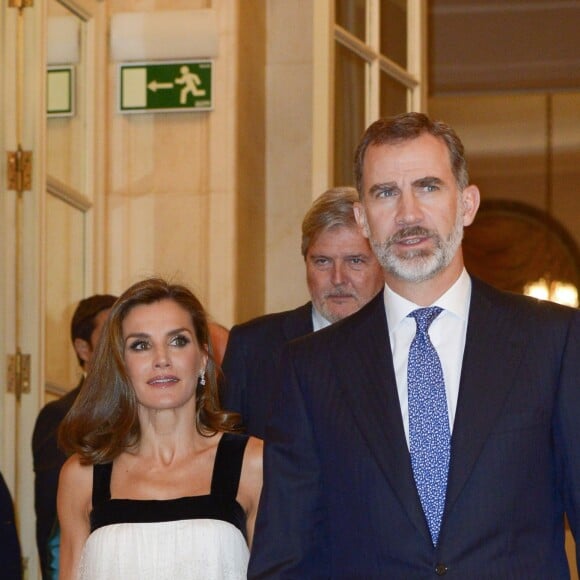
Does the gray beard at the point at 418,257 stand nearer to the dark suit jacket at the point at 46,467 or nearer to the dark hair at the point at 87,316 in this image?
the dark suit jacket at the point at 46,467

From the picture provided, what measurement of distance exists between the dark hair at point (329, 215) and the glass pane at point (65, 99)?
233 cm

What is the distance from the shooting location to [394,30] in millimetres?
6887

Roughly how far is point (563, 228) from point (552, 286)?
666mm

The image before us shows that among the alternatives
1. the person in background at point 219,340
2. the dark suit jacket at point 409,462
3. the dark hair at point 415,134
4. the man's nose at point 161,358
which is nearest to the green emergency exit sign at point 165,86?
the person in background at point 219,340

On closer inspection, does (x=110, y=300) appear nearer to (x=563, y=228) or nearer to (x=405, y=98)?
(x=405, y=98)

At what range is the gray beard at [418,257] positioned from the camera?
304 centimetres

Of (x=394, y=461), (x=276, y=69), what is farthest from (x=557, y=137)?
(x=394, y=461)

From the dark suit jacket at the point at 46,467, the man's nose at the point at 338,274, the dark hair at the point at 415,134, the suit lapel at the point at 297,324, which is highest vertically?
the dark hair at the point at 415,134

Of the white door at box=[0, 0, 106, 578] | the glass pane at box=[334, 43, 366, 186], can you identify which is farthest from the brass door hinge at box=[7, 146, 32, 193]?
the glass pane at box=[334, 43, 366, 186]

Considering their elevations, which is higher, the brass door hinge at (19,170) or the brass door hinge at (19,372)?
the brass door hinge at (19,170)

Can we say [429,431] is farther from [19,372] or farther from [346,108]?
[346,108]

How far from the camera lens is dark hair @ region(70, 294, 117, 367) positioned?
5.89 metres

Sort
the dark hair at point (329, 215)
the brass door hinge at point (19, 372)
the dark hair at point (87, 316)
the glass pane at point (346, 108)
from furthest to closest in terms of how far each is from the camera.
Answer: the glass pane at point (346, 108) → the brass door hinge at point (19, 372) → the dark hair at point (87, 316) → the dark hair at point (329, 215)

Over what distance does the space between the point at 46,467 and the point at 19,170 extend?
1.41 m
